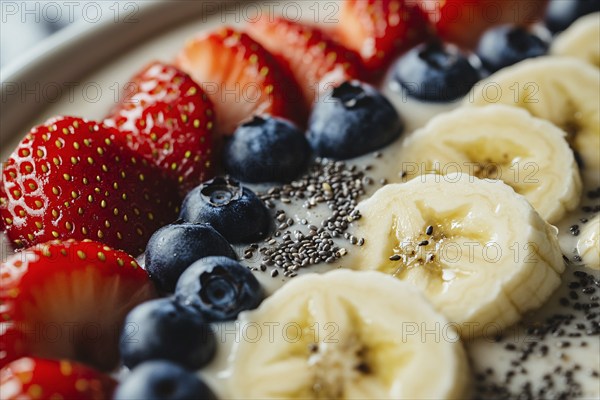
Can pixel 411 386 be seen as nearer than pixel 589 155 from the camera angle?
Yes

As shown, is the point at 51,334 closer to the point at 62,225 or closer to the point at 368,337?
the point at 62,225

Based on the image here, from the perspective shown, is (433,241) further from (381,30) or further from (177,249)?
(381,30)

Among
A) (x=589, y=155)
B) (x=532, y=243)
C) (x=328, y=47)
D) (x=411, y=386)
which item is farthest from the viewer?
(x=328, y=47)

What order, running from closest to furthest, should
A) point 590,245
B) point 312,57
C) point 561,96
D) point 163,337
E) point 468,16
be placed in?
point 163,337, point 590,245, point 561,96, point 312,57, point 468,16

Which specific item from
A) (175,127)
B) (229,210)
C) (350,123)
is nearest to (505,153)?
(350,123)

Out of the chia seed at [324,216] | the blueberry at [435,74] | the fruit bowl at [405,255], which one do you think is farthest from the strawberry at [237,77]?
the blueberry at [435,74]

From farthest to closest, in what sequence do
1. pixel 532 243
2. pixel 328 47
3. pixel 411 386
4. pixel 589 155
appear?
pixel 328 47, pixel 589 155, pixel 532 243, pixel 411 386

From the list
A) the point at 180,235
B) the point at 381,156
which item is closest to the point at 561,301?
the point at 381,156
